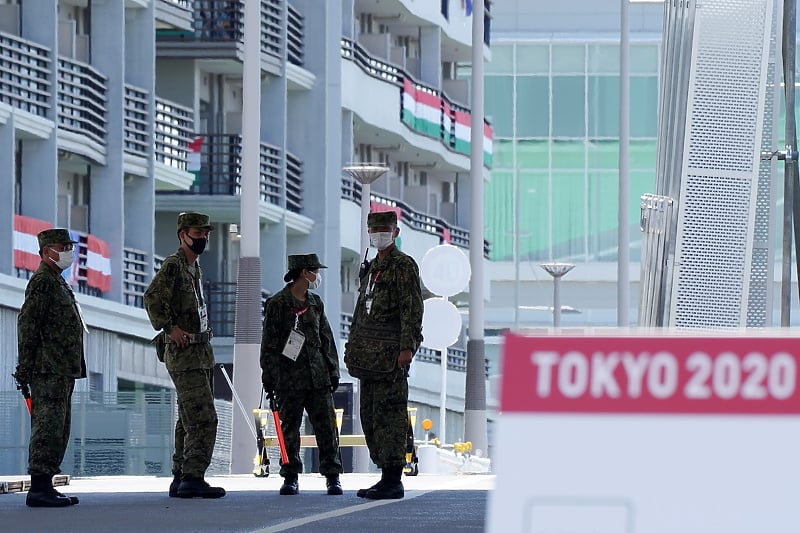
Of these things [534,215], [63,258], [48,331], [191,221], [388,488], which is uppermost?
[534,215]

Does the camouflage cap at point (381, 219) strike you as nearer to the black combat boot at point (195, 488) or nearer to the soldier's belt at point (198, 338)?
the soldier's belt at point (198, 338)

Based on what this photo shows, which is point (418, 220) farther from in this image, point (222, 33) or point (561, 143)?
point (561, 143)

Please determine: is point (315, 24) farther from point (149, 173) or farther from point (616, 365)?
point (616, 365)

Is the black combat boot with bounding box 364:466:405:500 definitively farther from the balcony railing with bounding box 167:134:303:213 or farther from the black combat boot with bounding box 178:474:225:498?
the balcony railing with bounding box 167:134:303:213

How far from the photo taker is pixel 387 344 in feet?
46.3

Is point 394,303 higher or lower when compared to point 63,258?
lower

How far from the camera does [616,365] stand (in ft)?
11.4

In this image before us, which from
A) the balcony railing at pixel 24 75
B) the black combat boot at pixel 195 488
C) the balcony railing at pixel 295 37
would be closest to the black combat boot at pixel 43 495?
the black combat boot at pixel 195 488

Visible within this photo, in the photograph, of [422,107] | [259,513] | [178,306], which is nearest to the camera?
[259,513]

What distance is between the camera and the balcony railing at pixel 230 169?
4681cm

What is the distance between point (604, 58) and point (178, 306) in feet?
274

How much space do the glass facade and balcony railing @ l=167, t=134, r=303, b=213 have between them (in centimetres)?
4924

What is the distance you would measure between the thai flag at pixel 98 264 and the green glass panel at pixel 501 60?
5911 cm

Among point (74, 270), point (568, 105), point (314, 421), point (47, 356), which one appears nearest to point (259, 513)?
point (47, 356)
